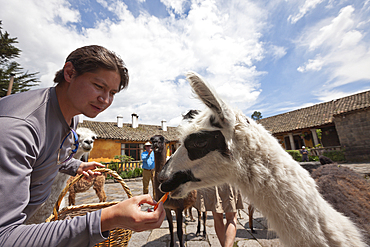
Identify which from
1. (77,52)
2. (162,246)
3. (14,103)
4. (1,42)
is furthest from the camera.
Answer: (1,42)

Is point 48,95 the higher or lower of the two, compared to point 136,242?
higher

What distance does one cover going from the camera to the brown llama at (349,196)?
5.02 ft

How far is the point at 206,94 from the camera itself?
49.5 inches

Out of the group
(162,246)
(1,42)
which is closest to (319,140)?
(162,246)

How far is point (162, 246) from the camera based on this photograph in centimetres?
319

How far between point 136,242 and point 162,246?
566 millimetres

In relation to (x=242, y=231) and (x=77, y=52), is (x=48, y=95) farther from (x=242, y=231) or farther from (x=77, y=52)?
(x=242, y=231)

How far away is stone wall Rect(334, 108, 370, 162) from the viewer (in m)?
14.3

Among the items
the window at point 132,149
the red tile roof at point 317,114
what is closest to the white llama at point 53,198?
the window at point 132,149

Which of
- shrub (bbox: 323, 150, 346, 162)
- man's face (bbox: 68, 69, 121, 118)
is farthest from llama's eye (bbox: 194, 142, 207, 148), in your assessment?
shrub (bbox: 323, 150, 346, 162)

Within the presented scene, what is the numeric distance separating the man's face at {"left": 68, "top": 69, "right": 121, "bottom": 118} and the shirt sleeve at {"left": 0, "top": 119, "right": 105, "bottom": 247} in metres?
0.44

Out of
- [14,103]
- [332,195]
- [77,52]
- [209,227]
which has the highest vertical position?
[77,52]

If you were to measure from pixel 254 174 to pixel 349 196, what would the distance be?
1518mm

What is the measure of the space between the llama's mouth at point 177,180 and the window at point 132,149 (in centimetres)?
1988
